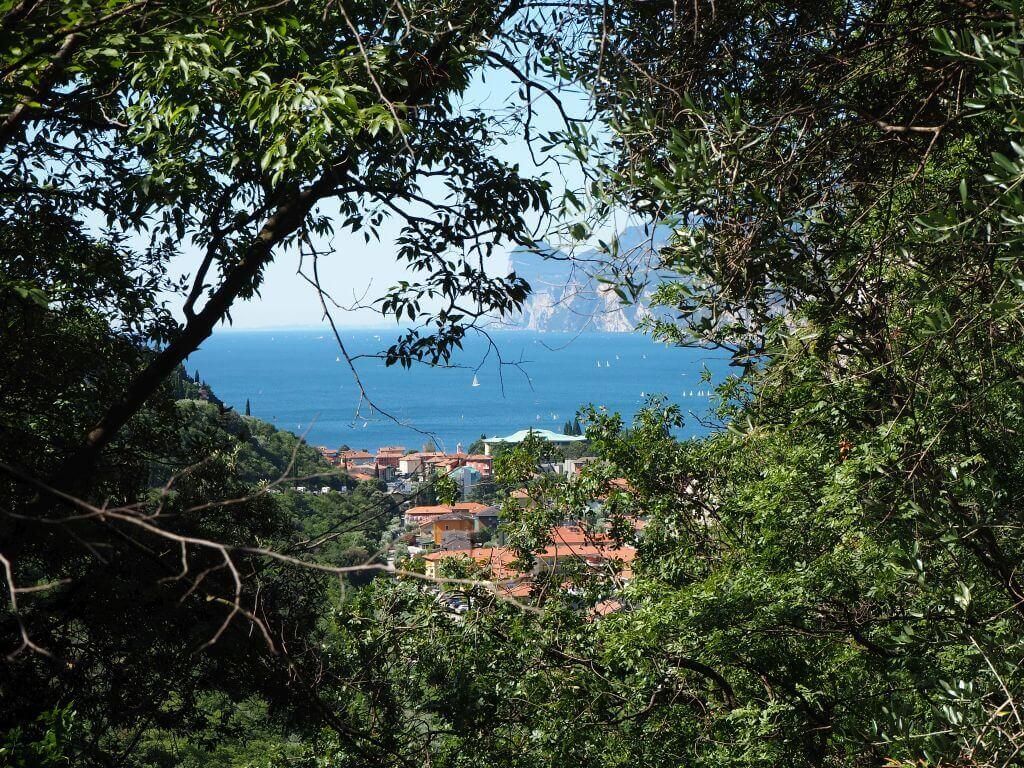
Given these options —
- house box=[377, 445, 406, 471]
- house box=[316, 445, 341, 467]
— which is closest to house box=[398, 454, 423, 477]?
house box=[316, 445, 341, 467]

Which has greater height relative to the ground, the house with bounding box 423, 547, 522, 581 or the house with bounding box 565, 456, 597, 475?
the house with bounding box 565, 456, 597, 475

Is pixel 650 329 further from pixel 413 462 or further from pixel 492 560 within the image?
pixel 492 560

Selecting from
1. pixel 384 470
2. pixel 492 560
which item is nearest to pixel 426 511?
pixel 492 560

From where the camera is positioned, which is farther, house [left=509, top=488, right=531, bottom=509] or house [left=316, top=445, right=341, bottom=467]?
house [left=316, top=445, right=341, bottom=467]

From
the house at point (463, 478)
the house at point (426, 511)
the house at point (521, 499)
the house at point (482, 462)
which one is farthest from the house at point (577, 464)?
the house at point (426, 511)

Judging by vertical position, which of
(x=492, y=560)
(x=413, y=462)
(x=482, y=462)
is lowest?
(x=492, y=560)

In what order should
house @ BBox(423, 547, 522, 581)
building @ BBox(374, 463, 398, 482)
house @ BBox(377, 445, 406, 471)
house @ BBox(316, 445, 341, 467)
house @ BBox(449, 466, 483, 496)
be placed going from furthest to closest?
house @ BBox(377, 445, 406, 471) → house @ BBox(316, 445, 341, 467) → building @ BBox(374, 463, 398, 482) → house @ BBox(423, 547, 522, 581) → house @ BBox(449, 466, 483, 496)

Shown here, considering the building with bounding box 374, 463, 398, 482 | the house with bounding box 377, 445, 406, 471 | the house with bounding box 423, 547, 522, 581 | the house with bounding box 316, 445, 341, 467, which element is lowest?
the house with bounding box 423, 547, 522, 581

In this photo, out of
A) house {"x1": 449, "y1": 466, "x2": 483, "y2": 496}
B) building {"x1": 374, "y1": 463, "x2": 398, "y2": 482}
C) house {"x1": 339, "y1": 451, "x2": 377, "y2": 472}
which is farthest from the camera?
building {"x1": 374, "y1": 463, "x2": 398, "y2": 482}

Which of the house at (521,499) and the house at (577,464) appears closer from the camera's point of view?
the house at (521,499)

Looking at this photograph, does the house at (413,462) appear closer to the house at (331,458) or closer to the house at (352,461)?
the house at (352,461)

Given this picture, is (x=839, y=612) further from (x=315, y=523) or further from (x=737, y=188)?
(x=315, y=523)

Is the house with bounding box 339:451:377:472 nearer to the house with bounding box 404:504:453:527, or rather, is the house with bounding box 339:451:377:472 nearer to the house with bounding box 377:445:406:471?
the house with bounding box 377:445:406:471
